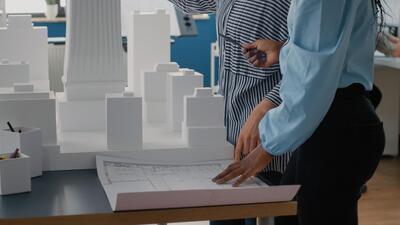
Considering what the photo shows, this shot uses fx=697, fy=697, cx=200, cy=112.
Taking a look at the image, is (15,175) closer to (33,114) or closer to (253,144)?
(33,114)

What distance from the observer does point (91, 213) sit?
1.28m

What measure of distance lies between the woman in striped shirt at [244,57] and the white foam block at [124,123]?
27cm

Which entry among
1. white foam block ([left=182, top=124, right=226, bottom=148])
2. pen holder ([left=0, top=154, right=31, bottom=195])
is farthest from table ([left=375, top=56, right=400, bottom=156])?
pen holder ([left=0, top=154, right=31, bottom=195])

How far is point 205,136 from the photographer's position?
1.68m

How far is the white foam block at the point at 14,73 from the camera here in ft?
6.45

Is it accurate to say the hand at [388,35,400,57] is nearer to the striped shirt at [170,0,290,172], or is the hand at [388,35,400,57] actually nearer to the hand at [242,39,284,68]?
the striped shirt at [170,0,290,172]

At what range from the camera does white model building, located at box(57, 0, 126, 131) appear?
187 centimetres

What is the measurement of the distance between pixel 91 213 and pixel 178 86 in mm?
613

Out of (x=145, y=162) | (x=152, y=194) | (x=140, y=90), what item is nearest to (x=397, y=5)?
(x=140, y=90)

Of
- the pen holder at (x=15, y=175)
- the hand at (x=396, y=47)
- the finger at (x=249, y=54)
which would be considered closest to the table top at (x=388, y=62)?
the hand at (x=396, y=47)

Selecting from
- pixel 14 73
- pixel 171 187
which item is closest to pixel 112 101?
pixel 171 187

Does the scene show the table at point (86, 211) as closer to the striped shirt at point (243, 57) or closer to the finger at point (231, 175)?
the finger at point (231, 175)

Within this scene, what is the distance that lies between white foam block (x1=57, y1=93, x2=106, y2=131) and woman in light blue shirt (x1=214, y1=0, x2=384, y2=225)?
55cm

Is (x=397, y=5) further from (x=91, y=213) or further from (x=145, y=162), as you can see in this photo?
(x=91, y=213)
